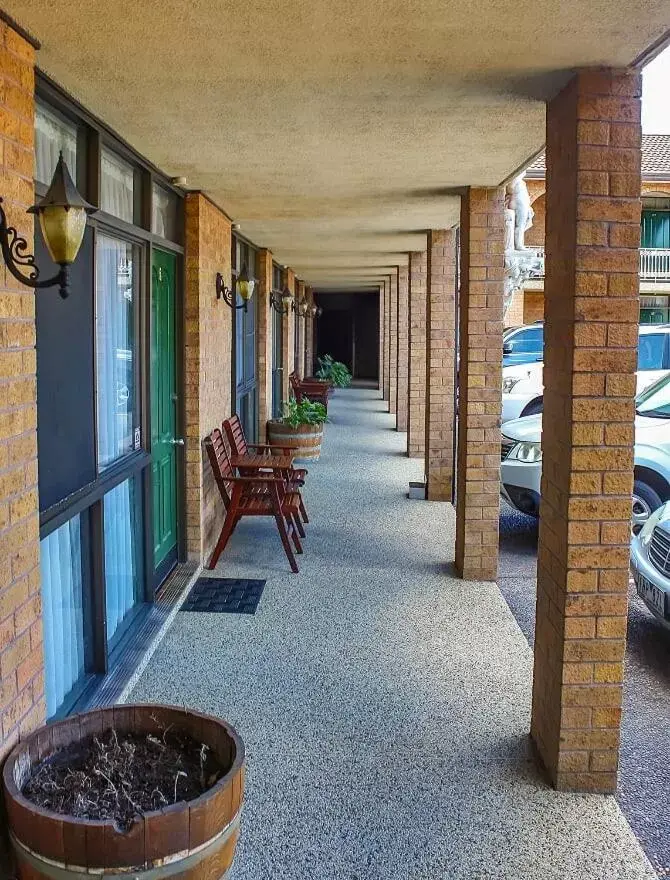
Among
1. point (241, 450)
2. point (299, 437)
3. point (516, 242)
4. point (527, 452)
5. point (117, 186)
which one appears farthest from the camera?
point (516, 242)

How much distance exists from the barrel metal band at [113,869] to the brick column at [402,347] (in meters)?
10.6

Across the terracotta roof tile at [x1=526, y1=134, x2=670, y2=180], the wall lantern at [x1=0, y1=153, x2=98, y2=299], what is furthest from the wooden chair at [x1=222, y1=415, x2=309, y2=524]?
the terracotta roof tile at [x1=526, y1=134, x2=670, y2=180]

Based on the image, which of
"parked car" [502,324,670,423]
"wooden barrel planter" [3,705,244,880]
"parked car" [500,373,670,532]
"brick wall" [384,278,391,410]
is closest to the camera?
"wooden barrel planter" [3,705,244,880]

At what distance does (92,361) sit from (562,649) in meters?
2.25

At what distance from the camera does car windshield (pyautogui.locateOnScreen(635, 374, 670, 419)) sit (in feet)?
24.1

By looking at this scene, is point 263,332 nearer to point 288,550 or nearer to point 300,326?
point 288,550

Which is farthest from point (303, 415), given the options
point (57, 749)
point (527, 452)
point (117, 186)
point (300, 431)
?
point (57, 749)

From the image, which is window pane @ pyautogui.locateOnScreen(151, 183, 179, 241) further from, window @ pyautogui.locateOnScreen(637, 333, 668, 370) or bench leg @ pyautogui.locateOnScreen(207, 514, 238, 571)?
window @ pyautogui.locateOnScreen(637, 333, 668, 370)

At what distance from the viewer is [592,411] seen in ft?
9.52

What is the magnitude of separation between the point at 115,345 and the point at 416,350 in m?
6.45

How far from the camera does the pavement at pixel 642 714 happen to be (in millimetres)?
2857

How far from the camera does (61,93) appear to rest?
324cm

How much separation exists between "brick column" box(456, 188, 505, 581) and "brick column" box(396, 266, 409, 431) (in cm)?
701

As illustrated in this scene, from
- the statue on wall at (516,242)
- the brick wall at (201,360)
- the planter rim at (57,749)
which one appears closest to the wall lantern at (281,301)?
the statue on wall at (516,242)
